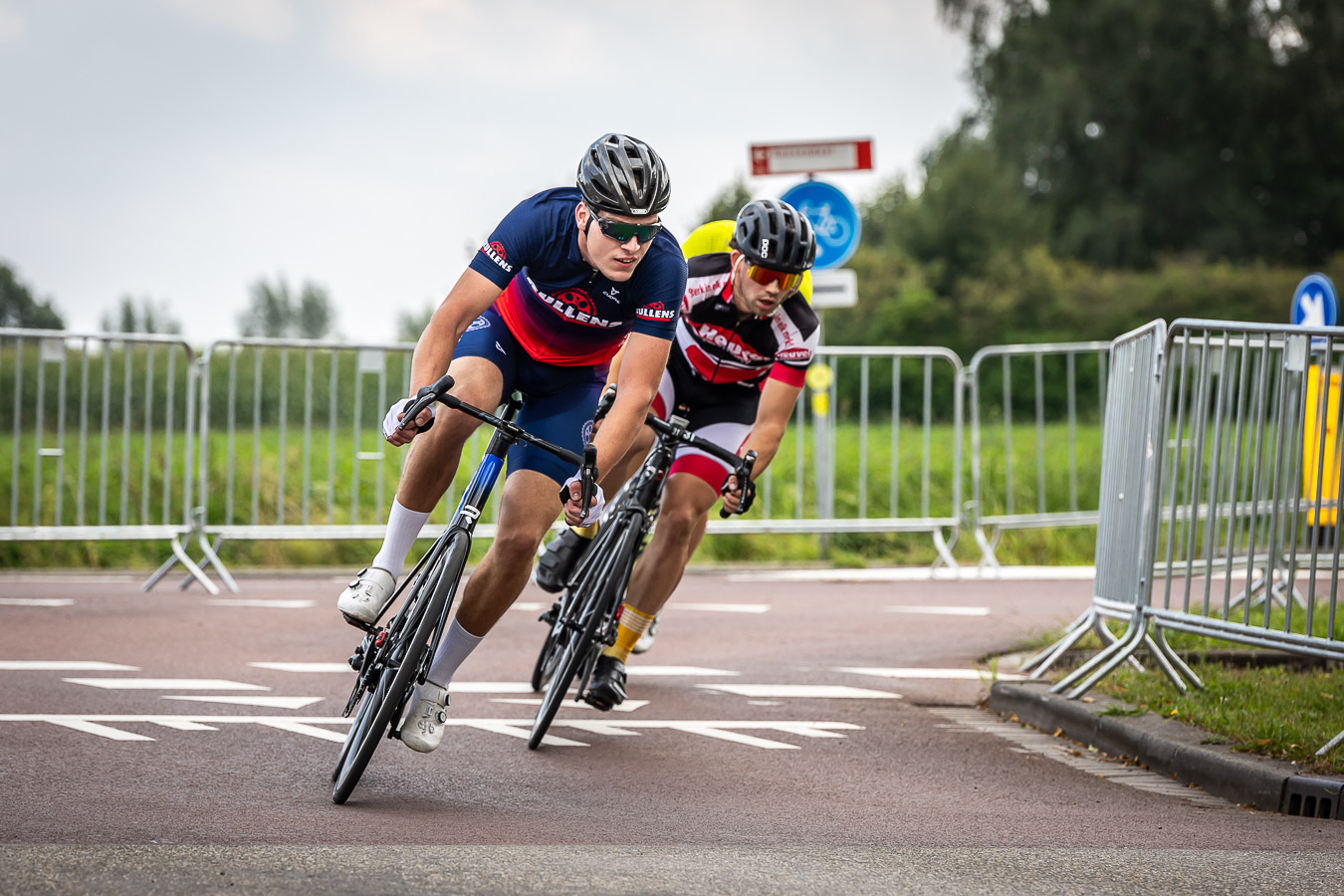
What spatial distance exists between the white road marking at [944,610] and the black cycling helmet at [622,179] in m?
5.52

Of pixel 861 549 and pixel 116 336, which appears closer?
pixel 116 336

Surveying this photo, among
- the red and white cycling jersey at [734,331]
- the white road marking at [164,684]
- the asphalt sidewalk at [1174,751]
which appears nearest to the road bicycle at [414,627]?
the red and white cycling jersey at [734,331]

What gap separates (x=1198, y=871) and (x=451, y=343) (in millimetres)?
2724

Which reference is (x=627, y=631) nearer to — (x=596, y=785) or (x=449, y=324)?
(x=596, y=785)

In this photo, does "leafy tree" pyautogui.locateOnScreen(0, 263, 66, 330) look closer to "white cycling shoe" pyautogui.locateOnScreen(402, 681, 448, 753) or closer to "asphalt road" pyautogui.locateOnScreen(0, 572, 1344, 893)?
"asphalt road" pyautogui.locateOnScreen(0, 572, 1344, 893)

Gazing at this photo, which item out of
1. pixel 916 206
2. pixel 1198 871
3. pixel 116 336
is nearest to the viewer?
pixel 1198 871

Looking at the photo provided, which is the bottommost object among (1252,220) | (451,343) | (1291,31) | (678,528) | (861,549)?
(861,549)

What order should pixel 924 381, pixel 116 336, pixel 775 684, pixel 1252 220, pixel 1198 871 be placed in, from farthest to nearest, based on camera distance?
pixel 1252 220, pixel 924 381, pixel 116 336, pixel 775 684, pixel 1198 871

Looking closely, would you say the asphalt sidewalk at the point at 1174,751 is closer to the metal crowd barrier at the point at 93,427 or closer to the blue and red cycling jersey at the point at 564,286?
the blue and red cycling jersey at the point at 564,286

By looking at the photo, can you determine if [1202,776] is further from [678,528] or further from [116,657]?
[116,657]

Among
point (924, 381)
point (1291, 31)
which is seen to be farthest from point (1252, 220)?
point (924, 381)

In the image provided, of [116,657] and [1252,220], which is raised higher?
[1252,220]

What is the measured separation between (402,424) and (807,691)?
336 centimetres

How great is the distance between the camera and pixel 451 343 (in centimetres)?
477
